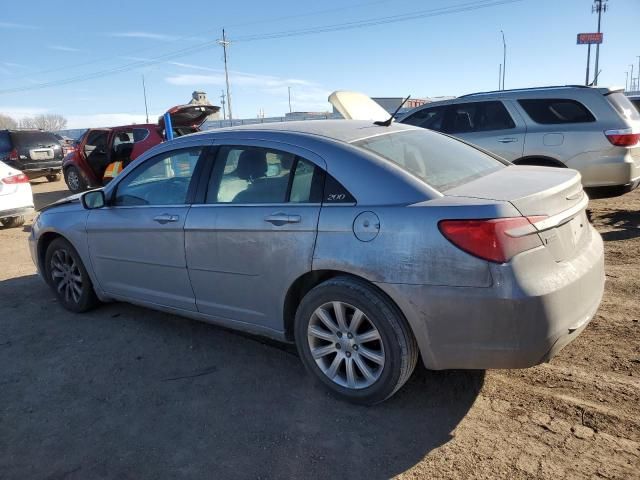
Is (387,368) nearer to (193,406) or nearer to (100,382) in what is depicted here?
(193,406)

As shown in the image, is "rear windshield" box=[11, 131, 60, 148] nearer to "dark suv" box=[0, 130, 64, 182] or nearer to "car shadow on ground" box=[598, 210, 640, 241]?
"dark suv" box=[0, 130, 64, 182]

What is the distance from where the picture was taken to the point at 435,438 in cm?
268

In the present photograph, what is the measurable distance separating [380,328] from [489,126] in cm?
535

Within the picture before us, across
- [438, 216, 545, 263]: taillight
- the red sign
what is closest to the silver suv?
[438, 216, 545, 263]: taillight

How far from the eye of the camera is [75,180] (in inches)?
521

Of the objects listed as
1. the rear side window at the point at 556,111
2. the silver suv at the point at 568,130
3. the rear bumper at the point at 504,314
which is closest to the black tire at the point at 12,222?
the silver suv at the point at 568,130

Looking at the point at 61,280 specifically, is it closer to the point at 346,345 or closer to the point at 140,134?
the point at 346,345

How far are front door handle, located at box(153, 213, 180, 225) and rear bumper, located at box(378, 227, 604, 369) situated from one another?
1.73 metres

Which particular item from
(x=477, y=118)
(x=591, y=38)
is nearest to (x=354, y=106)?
(x=477, y=118)

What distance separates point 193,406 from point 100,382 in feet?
2.64

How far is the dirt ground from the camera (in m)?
2.51

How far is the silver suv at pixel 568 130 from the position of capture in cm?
627

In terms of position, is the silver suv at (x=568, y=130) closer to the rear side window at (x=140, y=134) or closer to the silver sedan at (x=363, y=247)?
the silver sedan at (x=363, y=247)

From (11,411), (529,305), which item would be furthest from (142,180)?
(529,305)
